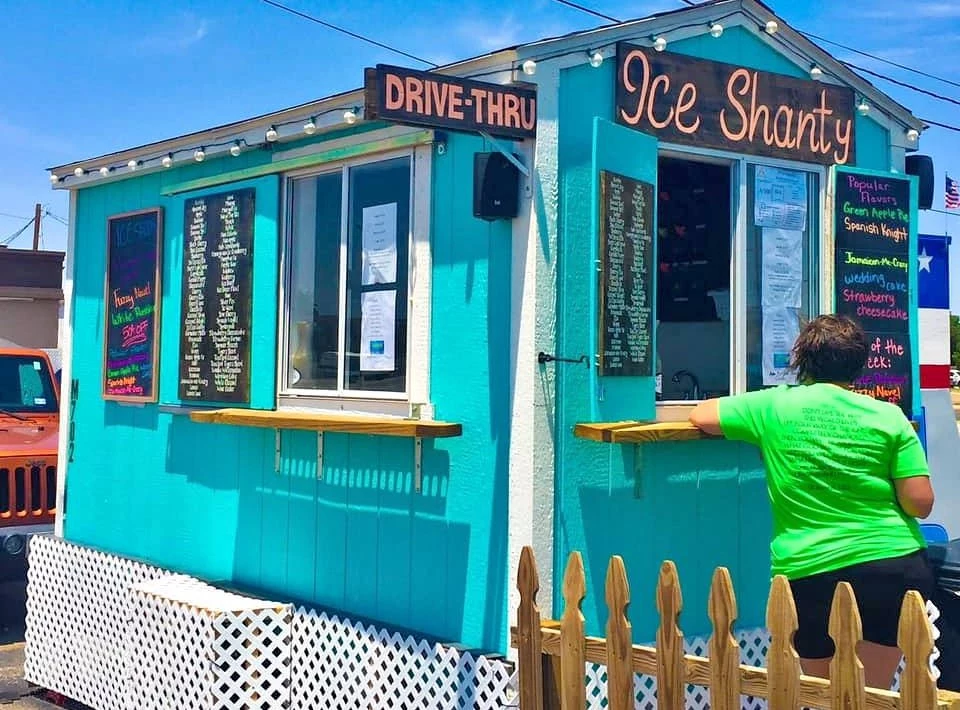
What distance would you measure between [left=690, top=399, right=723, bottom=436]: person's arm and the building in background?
16.3m

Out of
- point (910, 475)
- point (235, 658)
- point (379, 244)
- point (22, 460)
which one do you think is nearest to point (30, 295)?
point (22, 460)

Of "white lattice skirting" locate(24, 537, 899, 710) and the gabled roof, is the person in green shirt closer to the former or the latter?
"white lattice skirting" locate(24, 537, 899, 710)

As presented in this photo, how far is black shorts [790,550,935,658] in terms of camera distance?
349 centimetres

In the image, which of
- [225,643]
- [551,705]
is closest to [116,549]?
[225,643]

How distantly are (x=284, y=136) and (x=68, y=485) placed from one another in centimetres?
306

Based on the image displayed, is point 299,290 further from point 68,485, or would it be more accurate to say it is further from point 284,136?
point 68,485

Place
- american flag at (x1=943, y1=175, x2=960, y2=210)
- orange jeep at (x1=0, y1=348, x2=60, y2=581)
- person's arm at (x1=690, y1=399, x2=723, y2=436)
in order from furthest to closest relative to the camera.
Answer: american flag at (x1=943, y1=175, x2=960, y2=210), orange jeep at (x1=0, y1=348, x2=60, y2=581), person's arm at (x1=690, y1=399, x2=723, y2=436)

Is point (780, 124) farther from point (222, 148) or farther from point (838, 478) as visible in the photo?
point (222, 148)

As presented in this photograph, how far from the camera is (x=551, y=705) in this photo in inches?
158

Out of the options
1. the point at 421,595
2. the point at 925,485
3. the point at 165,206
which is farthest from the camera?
A: the point at 165,206

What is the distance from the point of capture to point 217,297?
6145mm

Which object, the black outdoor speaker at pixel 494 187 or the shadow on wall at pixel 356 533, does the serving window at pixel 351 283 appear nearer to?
the shadow on wall at pixel 356 533

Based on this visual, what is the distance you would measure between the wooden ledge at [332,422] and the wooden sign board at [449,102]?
1.22 metres

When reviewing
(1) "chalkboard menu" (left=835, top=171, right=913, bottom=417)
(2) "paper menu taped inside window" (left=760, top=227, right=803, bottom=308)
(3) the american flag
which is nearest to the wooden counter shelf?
(2) "paper menu taped inside window" (left=760, top=227, right=803, bottom=308)
